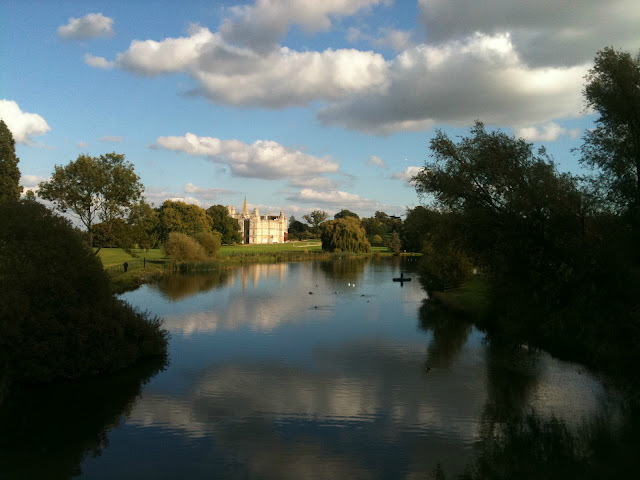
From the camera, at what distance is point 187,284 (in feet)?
148

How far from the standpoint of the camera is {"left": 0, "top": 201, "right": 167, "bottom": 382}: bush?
15.1 m

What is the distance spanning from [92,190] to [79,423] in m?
27.2

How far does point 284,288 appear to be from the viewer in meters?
43.7

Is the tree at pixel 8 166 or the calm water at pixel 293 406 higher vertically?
the tree at pixel 8 166

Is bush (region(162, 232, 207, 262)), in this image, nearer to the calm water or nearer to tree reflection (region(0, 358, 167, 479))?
the calm water

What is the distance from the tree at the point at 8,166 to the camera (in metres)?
36.5

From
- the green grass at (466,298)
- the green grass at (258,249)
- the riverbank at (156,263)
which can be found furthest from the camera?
the green grass at (258,249)

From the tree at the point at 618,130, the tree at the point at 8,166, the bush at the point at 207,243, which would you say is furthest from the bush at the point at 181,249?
the tree at the point at 618,130

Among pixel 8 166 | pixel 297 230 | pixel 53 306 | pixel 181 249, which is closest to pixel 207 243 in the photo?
pixel 181 249

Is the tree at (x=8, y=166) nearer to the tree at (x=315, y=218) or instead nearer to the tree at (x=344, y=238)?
the tree at (x=344, y=238)

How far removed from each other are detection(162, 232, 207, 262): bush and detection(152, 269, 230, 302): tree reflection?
536 centimetres

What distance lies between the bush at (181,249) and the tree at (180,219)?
11609 mm

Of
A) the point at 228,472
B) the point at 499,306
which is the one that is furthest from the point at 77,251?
the point at 499,306

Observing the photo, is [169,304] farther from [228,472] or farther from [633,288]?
[633,288]
